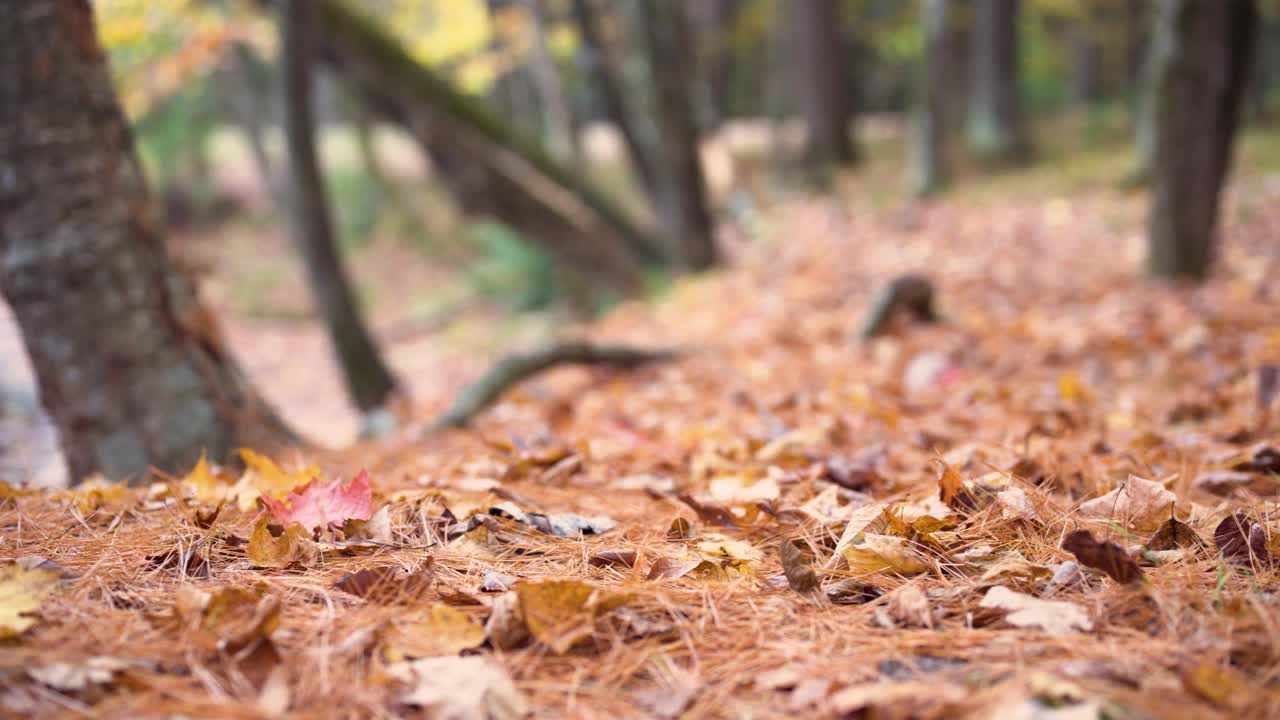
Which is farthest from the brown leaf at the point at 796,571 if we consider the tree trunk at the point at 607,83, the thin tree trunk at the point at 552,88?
the thin tree trunk at the point at 552,88

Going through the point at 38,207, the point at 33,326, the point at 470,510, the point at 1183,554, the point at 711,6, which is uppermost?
the point at 711,6

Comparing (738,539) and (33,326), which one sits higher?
(33,326)

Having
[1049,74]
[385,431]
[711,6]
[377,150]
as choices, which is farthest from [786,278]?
[1049,74]

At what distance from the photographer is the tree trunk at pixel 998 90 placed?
Result: 1133cm

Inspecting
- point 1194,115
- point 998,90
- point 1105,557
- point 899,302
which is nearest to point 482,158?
point 899,302

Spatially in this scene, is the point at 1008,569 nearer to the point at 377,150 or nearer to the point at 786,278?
the point at 786,278

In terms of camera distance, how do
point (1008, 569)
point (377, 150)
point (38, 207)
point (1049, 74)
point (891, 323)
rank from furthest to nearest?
1. point (1049, 74)
2. point (377, 150)
3. point (891, 323)
4. point (38, 207)
5. point (1008, 569)

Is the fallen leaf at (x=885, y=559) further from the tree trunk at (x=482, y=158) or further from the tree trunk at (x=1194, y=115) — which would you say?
the tree trunk at (x=482, y=158)

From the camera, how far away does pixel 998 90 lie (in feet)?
37.9

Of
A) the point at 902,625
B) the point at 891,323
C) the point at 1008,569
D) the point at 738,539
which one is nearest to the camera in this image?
the point at 902,625

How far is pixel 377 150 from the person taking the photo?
18188 millimetres

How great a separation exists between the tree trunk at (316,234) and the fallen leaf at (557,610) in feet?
14.1

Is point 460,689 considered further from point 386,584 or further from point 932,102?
point 932,102

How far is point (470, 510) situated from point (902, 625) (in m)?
0.79
